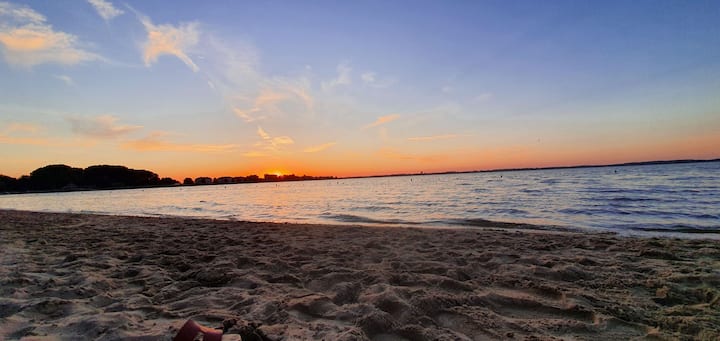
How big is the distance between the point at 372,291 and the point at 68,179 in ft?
439

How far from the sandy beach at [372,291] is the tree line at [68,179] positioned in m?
125

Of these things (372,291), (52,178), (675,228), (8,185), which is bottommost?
(675,228)

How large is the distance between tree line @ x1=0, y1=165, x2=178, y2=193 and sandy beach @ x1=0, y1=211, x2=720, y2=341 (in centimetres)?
12548

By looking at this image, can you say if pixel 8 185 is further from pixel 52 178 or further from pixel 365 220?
pixel 365 220

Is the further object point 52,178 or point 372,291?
point 52,178

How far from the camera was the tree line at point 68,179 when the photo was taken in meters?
101

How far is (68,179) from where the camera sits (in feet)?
335

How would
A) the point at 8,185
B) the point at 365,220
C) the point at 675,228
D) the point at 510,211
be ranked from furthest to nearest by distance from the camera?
the point at 8,185
the point at 510,211
the point at 365,220
the point at 675,228

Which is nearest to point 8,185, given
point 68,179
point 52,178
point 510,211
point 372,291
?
point 52,178

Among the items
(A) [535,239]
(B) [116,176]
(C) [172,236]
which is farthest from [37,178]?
(A) [535,239]

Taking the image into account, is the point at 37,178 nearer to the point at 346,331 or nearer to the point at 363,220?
the point at 363,220

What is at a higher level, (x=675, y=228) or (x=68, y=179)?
(x=68, y=179)

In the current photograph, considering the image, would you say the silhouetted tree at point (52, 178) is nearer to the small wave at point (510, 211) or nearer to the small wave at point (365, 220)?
the small wave at point (365, 220)

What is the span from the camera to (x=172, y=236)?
27.1 feet
